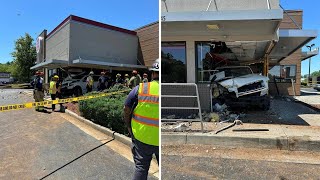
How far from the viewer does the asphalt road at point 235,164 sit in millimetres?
4527

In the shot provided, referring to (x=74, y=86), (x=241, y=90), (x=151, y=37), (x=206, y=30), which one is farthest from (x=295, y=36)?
(x=74, y=86)

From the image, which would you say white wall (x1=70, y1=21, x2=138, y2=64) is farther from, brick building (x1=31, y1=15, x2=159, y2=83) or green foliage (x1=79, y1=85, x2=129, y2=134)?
green foliage (x1=79, y1=85, x2=129, y2=134)

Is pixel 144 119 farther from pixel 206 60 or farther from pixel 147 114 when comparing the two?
pixel 206 60

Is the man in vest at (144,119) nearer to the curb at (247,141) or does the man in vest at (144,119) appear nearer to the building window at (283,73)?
the curb at (247,141)

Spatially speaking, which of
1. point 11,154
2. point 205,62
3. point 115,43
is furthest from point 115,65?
point 11,154

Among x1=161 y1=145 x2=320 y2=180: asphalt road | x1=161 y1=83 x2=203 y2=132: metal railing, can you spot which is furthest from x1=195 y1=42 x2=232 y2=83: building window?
x1=161 y1=145 x2=320 y2=180: asphalt road

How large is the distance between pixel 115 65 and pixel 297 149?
577 inches

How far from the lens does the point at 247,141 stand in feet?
20.0

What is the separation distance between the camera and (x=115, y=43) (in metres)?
19.9

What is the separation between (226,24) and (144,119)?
6.59m

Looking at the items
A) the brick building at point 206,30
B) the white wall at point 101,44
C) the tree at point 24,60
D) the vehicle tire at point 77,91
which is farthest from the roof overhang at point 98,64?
the tree at point 24,60

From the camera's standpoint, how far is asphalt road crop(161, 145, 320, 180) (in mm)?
4527

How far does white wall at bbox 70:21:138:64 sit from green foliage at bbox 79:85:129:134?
974 centimetres

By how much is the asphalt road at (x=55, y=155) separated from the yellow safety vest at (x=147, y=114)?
2040 mm
